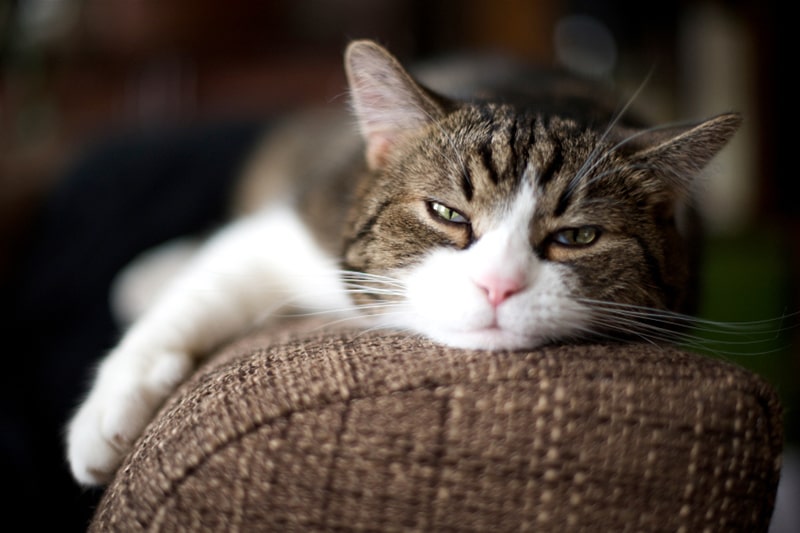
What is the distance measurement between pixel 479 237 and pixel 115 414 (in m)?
0.50

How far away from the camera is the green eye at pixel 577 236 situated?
0.81 metres

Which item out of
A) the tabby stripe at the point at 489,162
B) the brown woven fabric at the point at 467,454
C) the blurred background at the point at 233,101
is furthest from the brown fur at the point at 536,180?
the blurred background at the point at 233,101

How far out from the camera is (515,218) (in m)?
0.79

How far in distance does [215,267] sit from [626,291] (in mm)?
739

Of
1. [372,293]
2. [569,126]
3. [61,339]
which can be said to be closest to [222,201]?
[61,339]

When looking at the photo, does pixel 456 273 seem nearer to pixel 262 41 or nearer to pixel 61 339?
pixel 61 339

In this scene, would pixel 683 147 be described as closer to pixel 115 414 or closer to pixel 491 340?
pixel 491 340

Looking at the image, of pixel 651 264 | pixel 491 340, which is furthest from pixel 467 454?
pixel 651 264

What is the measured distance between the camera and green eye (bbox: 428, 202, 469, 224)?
0.83 metres

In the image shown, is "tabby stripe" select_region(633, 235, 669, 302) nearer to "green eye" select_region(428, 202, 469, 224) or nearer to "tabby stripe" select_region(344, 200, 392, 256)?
"green eye" select_region(428, 202, 469, 224)

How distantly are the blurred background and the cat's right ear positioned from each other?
967 mm

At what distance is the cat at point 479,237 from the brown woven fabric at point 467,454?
127 millimetres

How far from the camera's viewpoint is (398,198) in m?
0.89

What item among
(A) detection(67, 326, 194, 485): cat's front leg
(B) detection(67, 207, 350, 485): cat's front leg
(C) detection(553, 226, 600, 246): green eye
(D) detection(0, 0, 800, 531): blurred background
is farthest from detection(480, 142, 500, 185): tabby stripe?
(D) detection(0, 0, 800, 531): blurred background
